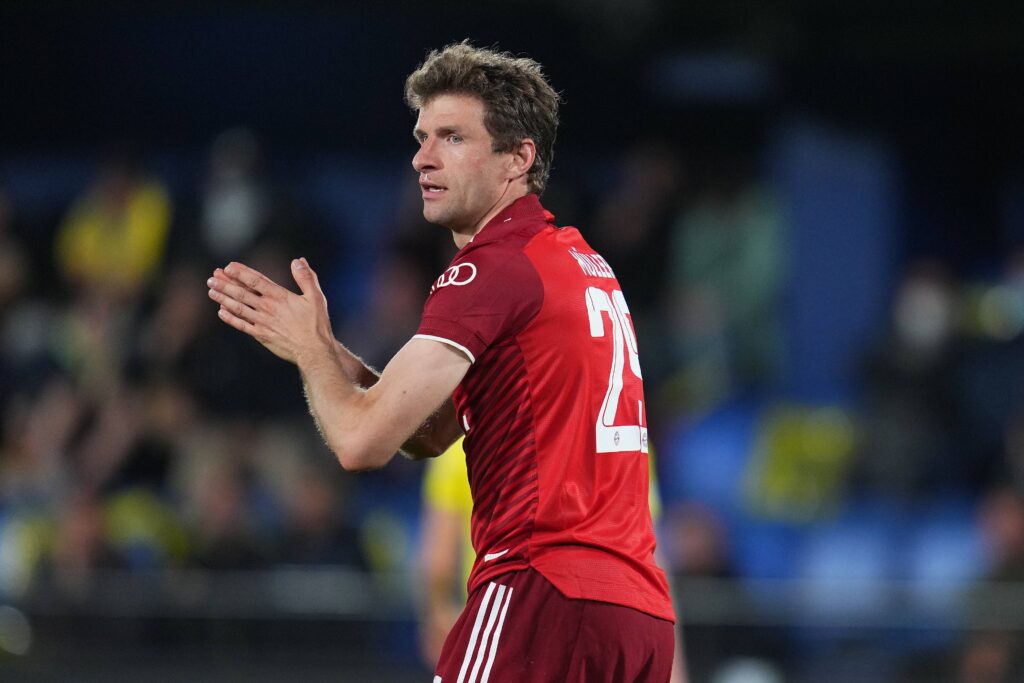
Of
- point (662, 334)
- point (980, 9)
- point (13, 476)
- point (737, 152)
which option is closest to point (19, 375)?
point (13, 476)

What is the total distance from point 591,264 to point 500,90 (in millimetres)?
455

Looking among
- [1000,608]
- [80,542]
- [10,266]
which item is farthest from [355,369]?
[10,266]

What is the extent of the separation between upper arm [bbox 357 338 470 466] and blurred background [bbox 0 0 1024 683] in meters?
5.07

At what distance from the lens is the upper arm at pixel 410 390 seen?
125 inches

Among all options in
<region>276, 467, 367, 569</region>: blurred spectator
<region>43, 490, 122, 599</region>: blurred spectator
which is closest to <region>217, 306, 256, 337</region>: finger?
<region>276, 467, 367, 569</region>: blurred spectator

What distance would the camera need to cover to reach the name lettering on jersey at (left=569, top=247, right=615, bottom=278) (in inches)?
135

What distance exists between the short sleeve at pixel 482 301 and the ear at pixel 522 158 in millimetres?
293

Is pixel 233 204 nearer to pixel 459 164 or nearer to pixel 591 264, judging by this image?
pixel 459 164

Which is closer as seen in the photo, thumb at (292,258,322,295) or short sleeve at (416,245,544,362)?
short sleeve at (416,245,544,362)

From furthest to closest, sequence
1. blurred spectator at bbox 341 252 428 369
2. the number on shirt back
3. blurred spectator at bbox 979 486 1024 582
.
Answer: blurred spectator at bbox 341 252 428 369
blurred spectator at bbox 979 486 1024 582
the number on shirt back

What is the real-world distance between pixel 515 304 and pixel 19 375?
26.0 feet

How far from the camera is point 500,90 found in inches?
138

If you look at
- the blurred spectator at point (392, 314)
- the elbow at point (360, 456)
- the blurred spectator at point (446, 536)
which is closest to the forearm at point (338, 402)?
the elbow at point (360, 456)

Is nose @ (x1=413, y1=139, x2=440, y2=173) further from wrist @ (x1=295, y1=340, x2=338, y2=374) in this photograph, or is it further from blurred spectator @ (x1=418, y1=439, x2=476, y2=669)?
blurred spectator @ (x1=418, y1=439, x2=476, y2=669)
